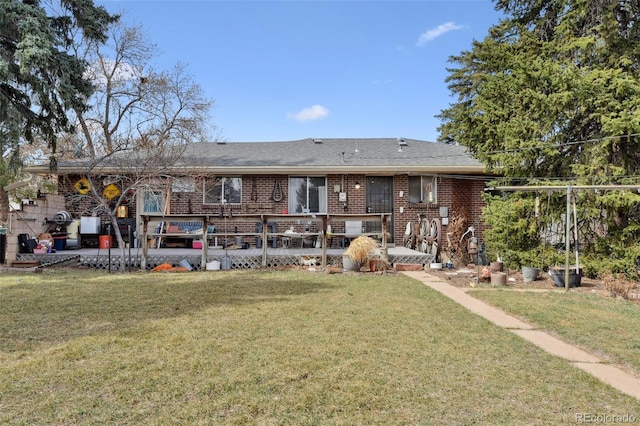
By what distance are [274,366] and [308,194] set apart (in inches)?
374

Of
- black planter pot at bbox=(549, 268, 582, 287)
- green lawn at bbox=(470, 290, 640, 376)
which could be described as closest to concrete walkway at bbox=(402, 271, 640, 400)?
green lawn at bbox=(470, 290, 640, 376)

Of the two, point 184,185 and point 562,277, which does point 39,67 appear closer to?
point 184,185

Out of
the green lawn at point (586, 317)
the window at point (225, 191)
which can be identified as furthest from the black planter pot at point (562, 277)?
the window at point (225, 191)

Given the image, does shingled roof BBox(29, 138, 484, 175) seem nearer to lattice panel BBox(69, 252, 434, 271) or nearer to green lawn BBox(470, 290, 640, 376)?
lattice panel BBox(69, 252, 434, 271)

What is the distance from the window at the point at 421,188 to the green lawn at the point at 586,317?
5.89m

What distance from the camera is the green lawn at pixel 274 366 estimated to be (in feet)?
8.01

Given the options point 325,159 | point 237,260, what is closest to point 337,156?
point 325,159

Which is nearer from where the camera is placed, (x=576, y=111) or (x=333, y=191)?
(x=576, y=111)

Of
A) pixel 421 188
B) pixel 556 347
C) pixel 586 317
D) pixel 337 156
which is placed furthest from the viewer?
pixel 337 156

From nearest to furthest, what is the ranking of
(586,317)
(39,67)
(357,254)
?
1. (586,317)
2. (39,67)
3. (357,254)

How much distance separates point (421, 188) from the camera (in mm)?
12461

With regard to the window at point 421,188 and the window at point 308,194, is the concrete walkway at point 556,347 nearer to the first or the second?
the window at point 421,188

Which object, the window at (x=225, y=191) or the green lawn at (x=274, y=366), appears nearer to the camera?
the green lawn at (x=274, y=366)

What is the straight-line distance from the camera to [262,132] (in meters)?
21.8
